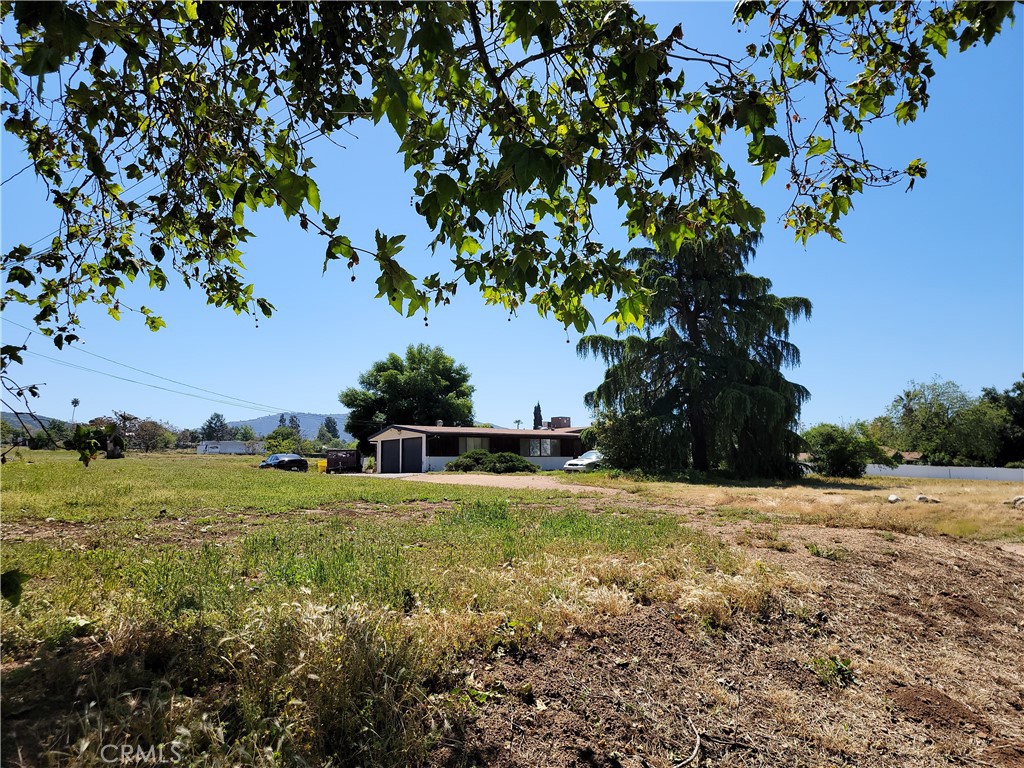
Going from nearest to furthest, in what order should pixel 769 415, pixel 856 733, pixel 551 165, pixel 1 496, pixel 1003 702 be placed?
pixel 551 165, pixel 856 733, pixel 1003 702, pixel 1 496, pixel 769 415

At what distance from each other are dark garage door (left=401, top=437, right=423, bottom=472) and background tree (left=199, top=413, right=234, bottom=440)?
9826cm

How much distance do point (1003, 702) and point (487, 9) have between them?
5395 mm

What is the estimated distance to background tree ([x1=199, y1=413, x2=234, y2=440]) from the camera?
118m

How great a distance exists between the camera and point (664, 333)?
79.5 feet

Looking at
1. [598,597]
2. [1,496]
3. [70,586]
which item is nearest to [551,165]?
[598,597]

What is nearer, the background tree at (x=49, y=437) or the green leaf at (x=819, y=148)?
the background tree at (x=49, y=437)

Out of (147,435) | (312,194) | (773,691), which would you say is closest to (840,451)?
(773,691)

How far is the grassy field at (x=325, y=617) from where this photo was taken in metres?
2.09

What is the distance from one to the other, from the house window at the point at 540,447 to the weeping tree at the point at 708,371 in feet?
52.5

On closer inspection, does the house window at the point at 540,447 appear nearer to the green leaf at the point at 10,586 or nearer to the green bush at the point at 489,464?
the green bush at the point at 489,464

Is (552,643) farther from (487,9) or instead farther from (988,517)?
(988,517)

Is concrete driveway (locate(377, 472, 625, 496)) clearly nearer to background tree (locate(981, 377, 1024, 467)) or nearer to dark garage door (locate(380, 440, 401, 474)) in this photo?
dark garage door (locate(380, 440, 401, 474))

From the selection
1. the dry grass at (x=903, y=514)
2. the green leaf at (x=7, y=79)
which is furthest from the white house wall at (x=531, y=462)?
the green leaf at (x=7, y=79)

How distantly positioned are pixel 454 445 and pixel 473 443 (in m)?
1.80
